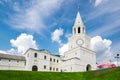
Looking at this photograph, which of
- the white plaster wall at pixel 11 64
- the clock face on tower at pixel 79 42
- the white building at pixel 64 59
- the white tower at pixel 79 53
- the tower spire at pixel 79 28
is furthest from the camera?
the tower spire at pixel 79 28

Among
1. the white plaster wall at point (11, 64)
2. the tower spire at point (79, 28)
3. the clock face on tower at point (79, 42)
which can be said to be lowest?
the white plaster wall at point (11, 64)

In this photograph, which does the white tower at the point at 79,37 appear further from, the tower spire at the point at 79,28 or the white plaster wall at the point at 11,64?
the white plaster wall at the point at 11,64

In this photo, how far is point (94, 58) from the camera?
83938 millimetres

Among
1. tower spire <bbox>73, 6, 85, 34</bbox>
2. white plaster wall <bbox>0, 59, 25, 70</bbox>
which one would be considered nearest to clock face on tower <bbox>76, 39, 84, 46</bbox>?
tower spire <bbox>73, 6, 85, 34</bbox>

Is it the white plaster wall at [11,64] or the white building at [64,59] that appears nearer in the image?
the white plaster wall at [11,64]

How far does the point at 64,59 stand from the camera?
8600 centimetres

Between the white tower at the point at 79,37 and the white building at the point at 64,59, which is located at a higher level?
the white tower at the point at 79,37

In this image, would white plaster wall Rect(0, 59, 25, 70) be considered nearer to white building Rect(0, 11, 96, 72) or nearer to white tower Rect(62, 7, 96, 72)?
white building Rect(0, 11, 96, 72)

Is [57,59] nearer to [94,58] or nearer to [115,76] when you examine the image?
[94,58]

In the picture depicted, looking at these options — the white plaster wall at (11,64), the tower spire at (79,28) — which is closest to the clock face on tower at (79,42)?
the tower spire at (79,28)

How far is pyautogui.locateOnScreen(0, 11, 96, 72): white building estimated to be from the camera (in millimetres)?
71062

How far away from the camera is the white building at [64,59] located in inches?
2798

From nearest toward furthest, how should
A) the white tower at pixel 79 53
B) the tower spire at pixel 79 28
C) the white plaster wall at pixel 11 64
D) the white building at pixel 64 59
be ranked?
the white plaster wall at pixel 11 64 < the white building at pixel 64 59 < the white tower at pixel 79 53 < the tower spire at pixel 79 28

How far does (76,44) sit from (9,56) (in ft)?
102
